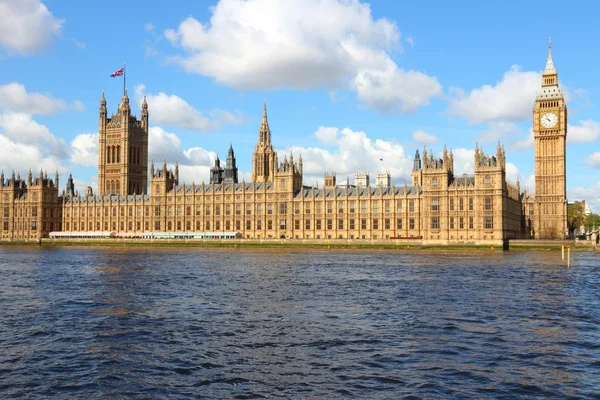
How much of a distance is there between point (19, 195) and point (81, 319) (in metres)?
158

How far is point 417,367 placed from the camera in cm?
2609

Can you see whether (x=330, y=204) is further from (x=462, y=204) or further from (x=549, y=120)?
(x=549, y=120)

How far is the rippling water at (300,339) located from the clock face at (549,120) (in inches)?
3610

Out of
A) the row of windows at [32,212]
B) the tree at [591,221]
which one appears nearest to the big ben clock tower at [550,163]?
the tree at [591,221]

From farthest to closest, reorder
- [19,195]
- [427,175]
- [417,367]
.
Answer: [19,195] < [427,175] < [417,367]

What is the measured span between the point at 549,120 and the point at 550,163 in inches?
365

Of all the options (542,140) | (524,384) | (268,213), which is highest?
(542,140)

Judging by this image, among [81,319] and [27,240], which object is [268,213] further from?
[81,319]

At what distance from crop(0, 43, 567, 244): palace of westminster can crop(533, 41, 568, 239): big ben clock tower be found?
0.21 meters

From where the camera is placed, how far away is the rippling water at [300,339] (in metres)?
Answer: 23.6

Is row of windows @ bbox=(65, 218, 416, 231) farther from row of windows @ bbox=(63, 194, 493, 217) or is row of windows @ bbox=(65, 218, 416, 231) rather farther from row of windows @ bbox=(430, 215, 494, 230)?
row of windows @ bbox=(430, 215, 494, 230)

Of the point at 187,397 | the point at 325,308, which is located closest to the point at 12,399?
the point at 187,397

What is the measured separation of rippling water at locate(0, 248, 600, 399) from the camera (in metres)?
23.6

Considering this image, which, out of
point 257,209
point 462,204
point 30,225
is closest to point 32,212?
point 30,225
